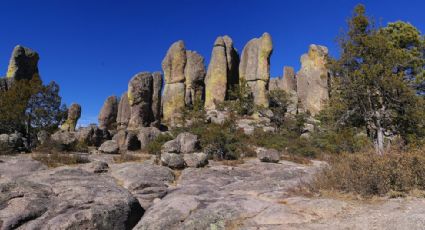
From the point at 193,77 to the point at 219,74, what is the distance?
12.4ft

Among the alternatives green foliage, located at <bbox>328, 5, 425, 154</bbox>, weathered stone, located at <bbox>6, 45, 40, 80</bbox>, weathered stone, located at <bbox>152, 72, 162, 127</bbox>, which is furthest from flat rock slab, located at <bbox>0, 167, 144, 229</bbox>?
weathered stone, located at <bbox>6, 45, 40, 80</bbox>

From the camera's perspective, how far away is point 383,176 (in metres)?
7.49

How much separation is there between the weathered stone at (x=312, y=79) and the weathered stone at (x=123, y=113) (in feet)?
84.1

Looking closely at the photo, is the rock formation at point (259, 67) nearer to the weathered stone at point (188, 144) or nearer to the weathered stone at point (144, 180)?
the weathered stone at point (188, 144)

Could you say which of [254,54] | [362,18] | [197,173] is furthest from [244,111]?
[197,173]

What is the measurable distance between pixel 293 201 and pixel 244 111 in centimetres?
3925

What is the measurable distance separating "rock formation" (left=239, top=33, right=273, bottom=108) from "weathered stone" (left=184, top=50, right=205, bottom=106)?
6.10m

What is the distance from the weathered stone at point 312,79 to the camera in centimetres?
5097

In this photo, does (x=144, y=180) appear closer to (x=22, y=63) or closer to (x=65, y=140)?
(x=65, y=140)

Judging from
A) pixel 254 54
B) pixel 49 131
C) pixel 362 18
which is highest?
pixel 254 54

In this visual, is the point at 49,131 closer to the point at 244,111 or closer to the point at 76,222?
the point at 76,222

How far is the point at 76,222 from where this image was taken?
6.54m

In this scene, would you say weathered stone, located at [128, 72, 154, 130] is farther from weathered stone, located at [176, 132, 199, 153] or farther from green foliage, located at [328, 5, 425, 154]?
green foliage, located at [328, 5, 425, 154]

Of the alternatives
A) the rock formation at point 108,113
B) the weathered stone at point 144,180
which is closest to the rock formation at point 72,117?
the rock formation at point 108,113
